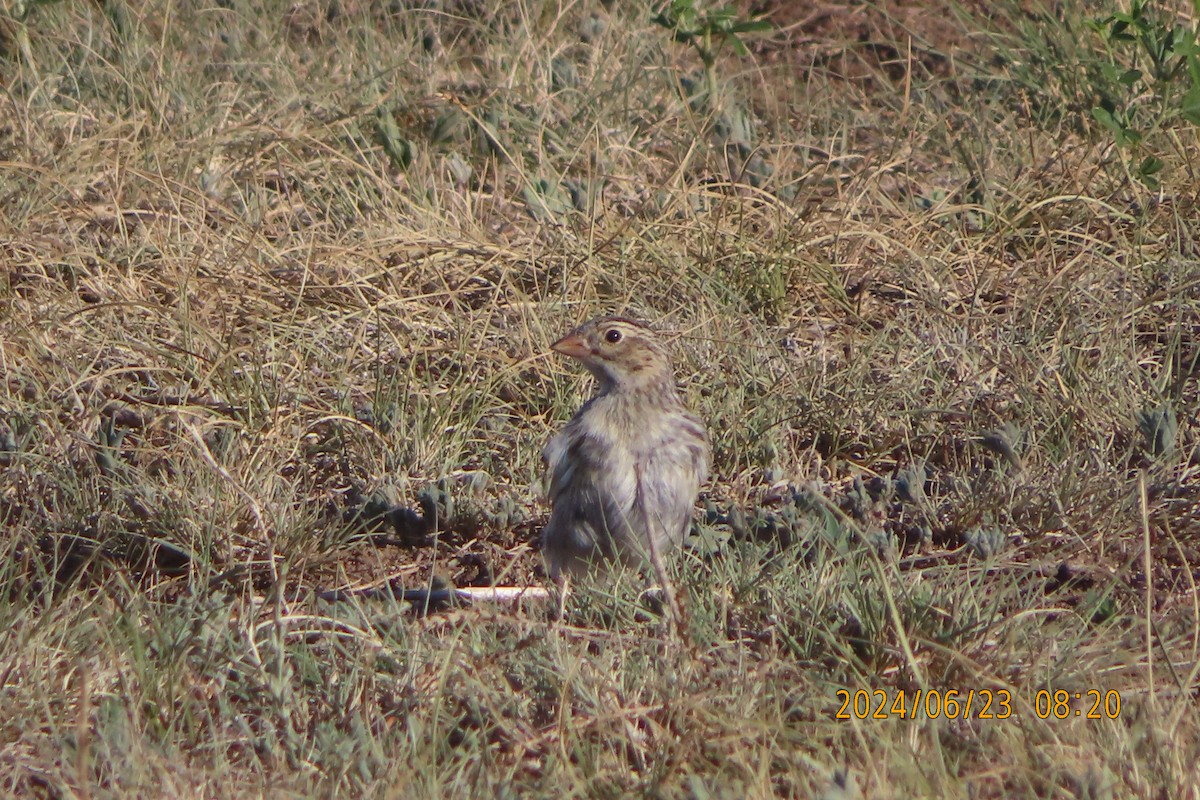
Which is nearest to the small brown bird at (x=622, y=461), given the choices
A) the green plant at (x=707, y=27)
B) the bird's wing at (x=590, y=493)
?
the bird's wing at (x=590, y=493)

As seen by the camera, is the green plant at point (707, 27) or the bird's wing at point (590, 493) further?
the green plant at point (707, 27)

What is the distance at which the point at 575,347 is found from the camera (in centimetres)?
495

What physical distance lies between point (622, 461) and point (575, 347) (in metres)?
0.46

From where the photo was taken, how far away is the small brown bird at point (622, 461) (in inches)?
182

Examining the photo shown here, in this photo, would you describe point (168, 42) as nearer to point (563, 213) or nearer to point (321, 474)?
point (563, 213)

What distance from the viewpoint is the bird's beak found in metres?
4.94

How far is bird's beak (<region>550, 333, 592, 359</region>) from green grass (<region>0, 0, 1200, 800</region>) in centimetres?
54

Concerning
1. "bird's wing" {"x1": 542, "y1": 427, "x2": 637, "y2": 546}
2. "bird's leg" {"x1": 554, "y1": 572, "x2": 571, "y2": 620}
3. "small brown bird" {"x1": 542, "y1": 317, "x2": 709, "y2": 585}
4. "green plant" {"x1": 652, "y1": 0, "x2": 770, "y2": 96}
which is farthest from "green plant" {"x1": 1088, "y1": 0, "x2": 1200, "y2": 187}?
"bird's leg" {"x1": 554, "y1": 572, "x2": 571, "y2": 620}

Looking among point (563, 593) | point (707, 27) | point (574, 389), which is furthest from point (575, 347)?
point (707, 27)

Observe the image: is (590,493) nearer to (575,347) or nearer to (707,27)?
(575,347)

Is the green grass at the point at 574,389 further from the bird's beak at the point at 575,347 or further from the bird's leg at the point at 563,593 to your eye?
the bird's beak at the point at 575,347

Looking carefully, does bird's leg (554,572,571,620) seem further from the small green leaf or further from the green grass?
the small green leaf

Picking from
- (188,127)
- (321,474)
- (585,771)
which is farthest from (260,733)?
(188,127)

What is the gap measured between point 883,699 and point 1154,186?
331 cm
